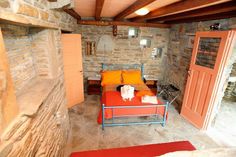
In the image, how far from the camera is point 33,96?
1.30 meters

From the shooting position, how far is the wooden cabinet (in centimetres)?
413

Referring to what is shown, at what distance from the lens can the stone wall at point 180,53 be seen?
Result: 335 centimetres

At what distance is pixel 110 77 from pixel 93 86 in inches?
25.8

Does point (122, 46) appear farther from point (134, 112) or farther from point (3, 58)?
point (3, 58)

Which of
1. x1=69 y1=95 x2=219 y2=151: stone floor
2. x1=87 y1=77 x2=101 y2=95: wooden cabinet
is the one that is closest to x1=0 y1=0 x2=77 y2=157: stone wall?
x1=69 y1=95 x2=219 y2=151: stone floor

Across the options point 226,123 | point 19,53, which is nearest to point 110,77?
point 19,53

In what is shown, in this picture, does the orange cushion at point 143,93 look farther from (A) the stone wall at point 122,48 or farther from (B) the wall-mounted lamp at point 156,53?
(B) the wall-mounted lamp at point 156,53

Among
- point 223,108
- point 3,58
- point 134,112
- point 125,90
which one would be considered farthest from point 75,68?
point 223,108

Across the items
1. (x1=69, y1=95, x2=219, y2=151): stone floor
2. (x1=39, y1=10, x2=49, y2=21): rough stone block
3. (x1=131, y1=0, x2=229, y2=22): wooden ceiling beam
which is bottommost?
(x1=69, y1=95, x2=219, y2=151): stone floor

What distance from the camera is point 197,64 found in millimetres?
2904

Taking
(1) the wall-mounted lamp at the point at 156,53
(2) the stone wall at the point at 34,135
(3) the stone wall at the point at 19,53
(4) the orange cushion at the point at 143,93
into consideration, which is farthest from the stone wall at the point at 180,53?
(3) the stone wall at the point at 19,53

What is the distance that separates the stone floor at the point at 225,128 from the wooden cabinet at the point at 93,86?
9.53ft

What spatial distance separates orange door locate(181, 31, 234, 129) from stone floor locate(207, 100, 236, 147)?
28cm

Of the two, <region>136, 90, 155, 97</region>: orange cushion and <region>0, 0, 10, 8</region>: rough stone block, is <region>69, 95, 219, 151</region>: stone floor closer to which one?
<region>136, 90, 155, 97</region>: orange cushion
